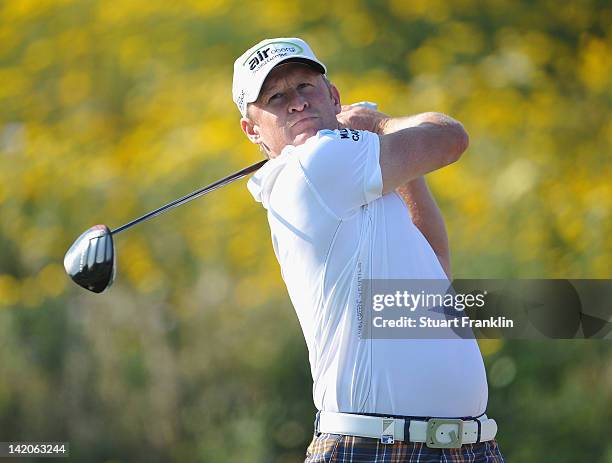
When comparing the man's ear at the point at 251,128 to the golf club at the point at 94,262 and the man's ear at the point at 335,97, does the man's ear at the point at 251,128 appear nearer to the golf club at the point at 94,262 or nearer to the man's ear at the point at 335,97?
the man's ear at the point at 335,97

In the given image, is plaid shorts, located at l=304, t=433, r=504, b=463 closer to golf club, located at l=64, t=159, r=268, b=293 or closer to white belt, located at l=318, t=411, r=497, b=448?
white belt, located at l=318, t=411, r=497, b=448

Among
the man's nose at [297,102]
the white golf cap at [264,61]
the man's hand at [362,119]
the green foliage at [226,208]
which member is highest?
the green foliage at [226,208]

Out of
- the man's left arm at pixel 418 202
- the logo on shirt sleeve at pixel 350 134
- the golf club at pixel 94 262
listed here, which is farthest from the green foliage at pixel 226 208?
the logo on shirt sleeve at pixel 350 134

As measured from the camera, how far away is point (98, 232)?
2268mm

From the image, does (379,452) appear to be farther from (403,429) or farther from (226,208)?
(226,208)

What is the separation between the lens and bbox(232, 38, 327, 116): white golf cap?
219 centimetres

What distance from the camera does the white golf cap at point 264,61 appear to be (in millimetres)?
2186

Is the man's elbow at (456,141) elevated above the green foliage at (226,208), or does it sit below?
below

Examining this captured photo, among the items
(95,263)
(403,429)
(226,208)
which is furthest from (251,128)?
(226,208)

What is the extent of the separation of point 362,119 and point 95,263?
0.65 m

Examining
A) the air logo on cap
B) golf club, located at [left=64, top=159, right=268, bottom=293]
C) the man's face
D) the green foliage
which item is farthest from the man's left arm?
the green foliage

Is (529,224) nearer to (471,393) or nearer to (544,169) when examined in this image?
(544,169)

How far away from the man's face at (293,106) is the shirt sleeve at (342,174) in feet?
0.54

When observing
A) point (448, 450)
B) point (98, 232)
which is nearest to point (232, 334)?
point (98, 232)
